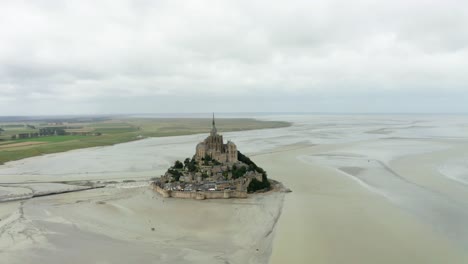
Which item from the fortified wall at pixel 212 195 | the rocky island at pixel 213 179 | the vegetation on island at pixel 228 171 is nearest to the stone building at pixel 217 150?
the rocky island at pixel 213 179

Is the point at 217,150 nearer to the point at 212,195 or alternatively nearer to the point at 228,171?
the point at 228,171

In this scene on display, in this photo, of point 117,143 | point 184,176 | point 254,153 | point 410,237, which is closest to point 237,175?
point 184,176

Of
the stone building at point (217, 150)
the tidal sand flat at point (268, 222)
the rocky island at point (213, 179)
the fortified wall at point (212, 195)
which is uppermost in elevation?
the stone building at point (217, 150)

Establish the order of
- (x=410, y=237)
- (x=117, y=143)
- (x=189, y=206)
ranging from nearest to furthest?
(x=410, y=237) < (x=189, y=206) < (x=117, y=143)

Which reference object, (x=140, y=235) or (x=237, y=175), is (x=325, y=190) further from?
(x=140, y=235)

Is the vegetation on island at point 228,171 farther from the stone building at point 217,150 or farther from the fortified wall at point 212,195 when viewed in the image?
the fortified wall at point 212,195

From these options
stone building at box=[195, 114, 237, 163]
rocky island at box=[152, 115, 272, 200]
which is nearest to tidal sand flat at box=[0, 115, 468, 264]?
rocky island at box=[152, 115, 272, 200]

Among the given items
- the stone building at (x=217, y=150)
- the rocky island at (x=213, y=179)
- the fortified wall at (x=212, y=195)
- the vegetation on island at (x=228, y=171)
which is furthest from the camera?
the stone building at (x=217, y=150)

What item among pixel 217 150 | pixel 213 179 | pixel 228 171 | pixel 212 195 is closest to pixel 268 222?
pixel 212 195

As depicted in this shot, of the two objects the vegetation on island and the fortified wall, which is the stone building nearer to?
the vegetation on island
